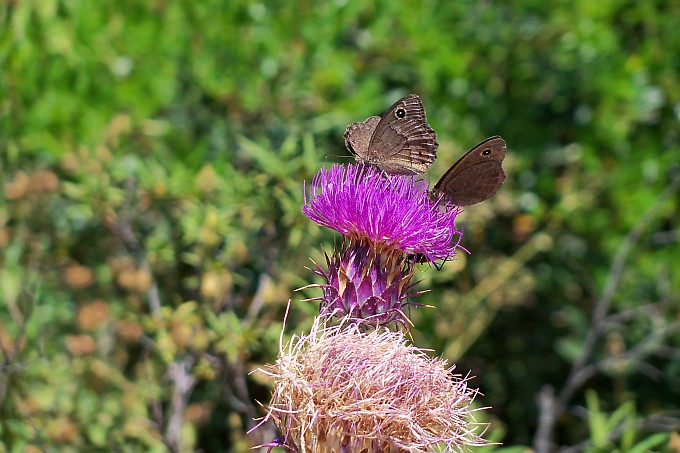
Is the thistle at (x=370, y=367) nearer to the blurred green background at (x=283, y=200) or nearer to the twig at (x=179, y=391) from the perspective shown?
the blurred green background at (x=283, y=200)

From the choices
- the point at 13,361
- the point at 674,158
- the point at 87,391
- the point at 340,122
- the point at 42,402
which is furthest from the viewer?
the point at 674,158

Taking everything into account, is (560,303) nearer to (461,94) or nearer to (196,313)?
(461,94)

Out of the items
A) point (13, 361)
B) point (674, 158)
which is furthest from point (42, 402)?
point (674, 158)

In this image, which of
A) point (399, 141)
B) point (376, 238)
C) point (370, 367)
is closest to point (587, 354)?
point (399, 141)

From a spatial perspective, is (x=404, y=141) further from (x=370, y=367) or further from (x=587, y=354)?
(x=587, y=354)

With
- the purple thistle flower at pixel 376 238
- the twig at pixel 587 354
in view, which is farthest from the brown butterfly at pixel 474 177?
the twig at pixel 587 354
